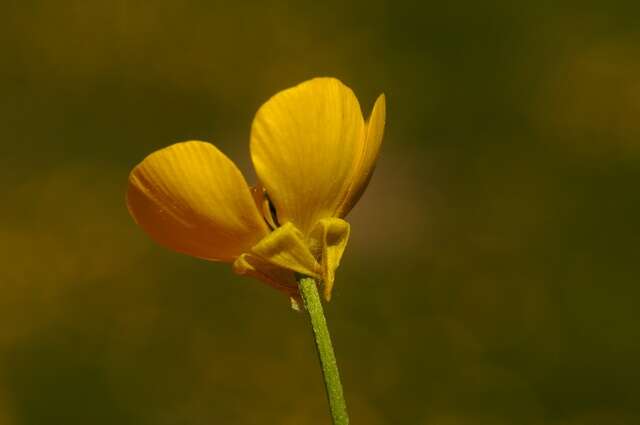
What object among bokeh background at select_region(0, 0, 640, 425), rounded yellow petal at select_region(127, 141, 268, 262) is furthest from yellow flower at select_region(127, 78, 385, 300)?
bokeh background at select_region(0, 0, 640, 425)

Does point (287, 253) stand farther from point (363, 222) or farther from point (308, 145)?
Result: point (363, 222)

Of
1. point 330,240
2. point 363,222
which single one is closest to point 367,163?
point 330,240

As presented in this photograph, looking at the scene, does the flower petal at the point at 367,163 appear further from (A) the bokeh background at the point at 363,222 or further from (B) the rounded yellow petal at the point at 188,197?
(A) the bokeh background at the point at 363,222

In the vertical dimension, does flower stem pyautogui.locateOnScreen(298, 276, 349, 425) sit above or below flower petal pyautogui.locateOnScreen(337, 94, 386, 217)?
below

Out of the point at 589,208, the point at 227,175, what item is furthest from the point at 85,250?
the point at 227,175

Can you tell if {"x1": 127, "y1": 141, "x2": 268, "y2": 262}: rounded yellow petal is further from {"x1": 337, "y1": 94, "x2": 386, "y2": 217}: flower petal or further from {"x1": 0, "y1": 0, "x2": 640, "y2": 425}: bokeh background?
{"x1": 0, "y1": 0, "x2": 640, "y2": 425}: bokeh background

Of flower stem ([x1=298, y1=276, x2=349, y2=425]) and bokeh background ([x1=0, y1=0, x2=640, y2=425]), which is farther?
bokeh background ([x1=0, y1=0, x2=640, y2=425])

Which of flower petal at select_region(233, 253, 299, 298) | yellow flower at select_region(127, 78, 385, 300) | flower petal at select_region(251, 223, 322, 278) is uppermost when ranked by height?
yellow flower at select_region(127, 78, 385, 300)
